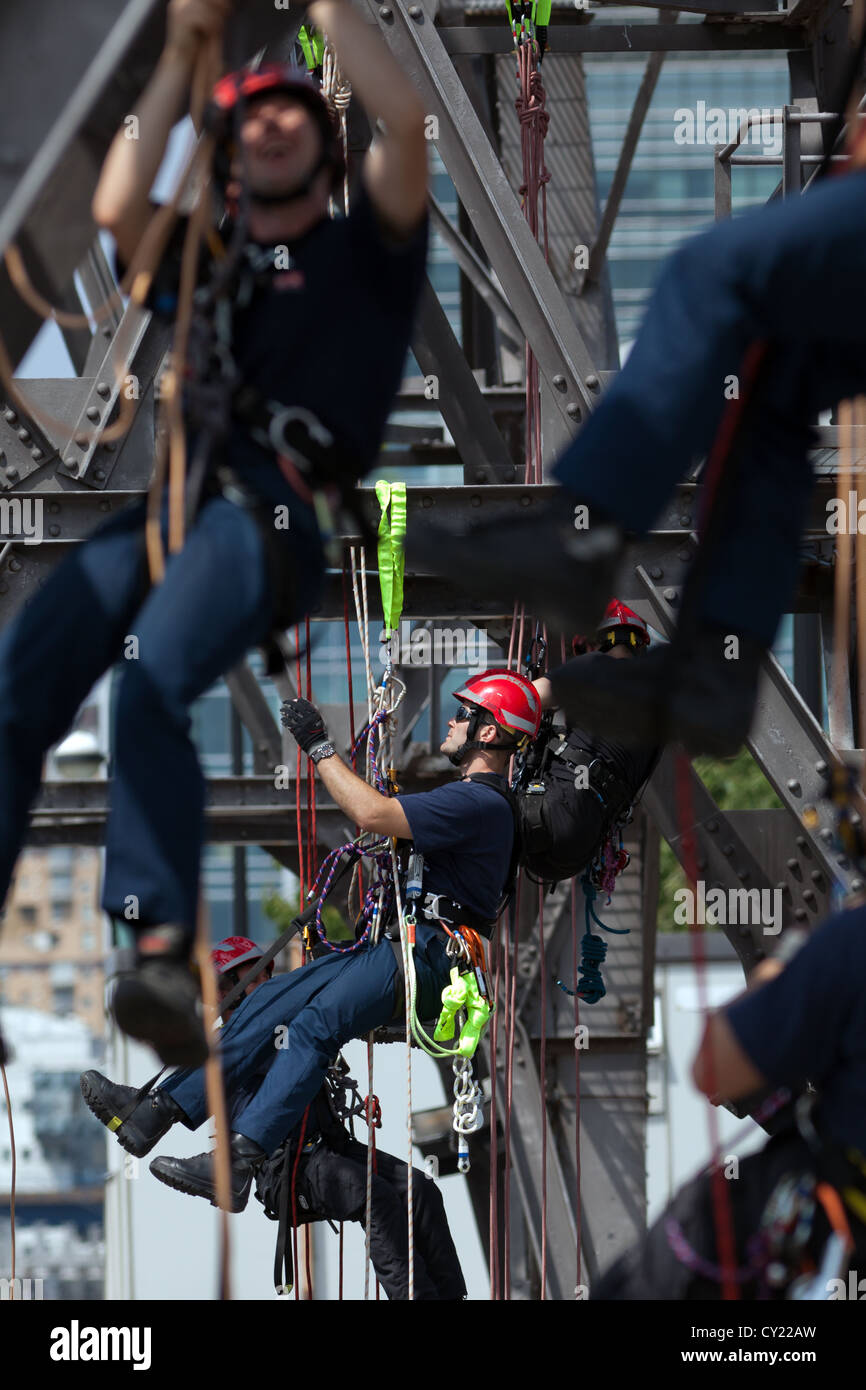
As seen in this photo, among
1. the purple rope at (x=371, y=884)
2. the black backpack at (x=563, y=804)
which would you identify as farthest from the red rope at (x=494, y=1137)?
the purple rope at (x=371, y=884)

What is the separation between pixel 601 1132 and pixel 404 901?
394 cm

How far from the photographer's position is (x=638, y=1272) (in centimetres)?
437

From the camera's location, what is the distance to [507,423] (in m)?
10.9

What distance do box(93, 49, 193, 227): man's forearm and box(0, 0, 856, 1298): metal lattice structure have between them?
0.15 feet

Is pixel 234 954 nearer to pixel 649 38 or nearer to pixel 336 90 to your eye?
pixel 336 90

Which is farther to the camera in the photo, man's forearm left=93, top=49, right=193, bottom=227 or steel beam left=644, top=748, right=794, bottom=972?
steel beam left=644, top=748, right=794, bottom=972

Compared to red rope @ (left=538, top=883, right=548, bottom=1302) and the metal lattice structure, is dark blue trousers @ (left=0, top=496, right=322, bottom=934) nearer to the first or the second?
the metal lattice structure

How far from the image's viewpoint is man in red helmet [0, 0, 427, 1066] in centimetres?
390

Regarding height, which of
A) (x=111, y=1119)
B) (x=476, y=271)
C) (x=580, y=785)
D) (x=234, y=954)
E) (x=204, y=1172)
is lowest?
(x=204, y=1172)

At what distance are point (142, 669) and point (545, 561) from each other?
786 mm

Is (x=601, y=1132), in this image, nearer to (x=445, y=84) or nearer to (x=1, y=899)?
(x=445, y=84)

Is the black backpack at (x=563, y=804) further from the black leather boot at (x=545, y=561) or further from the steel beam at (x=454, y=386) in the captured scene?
the black leather boot at (x=545, y=561)

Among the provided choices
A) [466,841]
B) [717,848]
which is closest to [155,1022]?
[466,841]

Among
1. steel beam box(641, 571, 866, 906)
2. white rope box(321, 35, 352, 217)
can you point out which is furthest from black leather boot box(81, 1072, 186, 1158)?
white rope box(321, 35, 352, 217)
